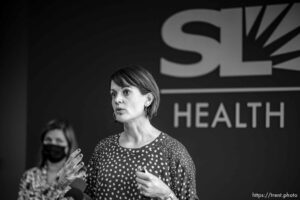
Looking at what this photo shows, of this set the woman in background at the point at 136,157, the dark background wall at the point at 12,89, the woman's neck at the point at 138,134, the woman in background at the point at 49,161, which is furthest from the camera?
the dark background wall at the point at 12,89

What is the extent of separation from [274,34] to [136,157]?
180 centimetres

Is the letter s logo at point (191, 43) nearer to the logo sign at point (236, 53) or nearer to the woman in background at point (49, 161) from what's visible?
the logo sign at point (236, 53)

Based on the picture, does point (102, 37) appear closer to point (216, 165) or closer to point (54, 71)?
point (54, 71)

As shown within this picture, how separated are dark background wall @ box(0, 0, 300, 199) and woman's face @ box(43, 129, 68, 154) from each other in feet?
0.91

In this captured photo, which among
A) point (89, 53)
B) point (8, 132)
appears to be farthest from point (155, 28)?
point (8, 132)

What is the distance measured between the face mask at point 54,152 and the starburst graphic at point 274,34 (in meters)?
1.79

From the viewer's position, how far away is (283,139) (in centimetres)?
327

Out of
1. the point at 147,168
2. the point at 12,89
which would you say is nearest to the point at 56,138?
the point at 12,89

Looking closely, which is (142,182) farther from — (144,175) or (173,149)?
(173,149)

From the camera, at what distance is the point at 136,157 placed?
2.19 m

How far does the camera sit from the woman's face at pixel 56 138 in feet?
11.8

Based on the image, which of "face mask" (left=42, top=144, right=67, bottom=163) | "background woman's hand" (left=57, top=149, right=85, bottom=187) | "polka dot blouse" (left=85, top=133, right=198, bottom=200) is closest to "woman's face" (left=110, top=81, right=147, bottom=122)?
"polka dot blouse" (left=85, top=133, right=198, bottom=200)

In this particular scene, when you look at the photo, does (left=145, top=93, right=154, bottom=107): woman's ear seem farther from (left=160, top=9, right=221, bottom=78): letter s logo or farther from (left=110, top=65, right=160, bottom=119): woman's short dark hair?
(left=160, top=9, right=221, bottom=78): letter s logo

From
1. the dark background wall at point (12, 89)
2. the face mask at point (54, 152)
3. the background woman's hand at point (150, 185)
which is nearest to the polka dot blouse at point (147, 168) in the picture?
the background woman's hand at point (150, 185)
